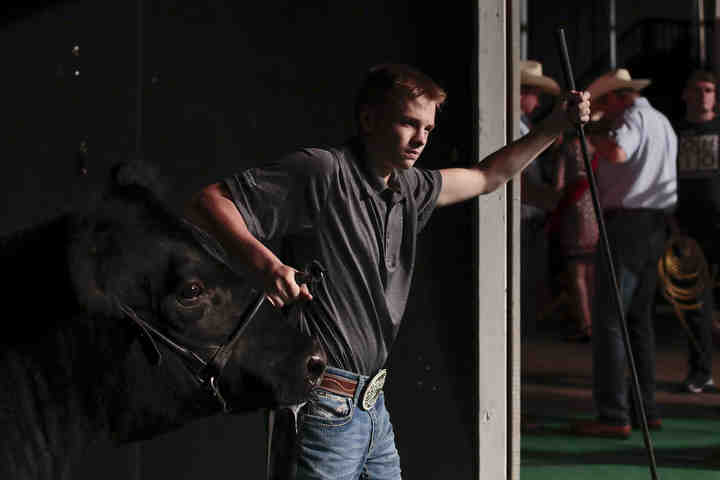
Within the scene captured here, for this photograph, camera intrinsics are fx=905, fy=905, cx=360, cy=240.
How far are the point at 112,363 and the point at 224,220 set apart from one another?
54 cm

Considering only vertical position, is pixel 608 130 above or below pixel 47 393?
above

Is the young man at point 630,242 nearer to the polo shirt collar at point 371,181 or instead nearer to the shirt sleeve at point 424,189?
the shirt sleeve at point 424,189

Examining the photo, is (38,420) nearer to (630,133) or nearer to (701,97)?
(630,133)

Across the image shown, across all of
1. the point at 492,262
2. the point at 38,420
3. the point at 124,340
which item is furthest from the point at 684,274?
the point at 38,420

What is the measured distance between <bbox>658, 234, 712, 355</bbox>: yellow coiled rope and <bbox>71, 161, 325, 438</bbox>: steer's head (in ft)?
17.8

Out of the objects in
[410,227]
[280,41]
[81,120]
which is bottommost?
[410,227]

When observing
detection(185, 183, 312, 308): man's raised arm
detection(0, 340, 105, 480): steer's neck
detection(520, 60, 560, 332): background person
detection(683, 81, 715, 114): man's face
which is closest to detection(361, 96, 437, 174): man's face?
detection(185, 183, 312, 308): man's raised arm

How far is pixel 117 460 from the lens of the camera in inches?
132

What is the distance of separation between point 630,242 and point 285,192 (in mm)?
3514

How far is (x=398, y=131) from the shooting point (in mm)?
2537

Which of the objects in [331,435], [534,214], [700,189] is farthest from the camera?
[534,214]

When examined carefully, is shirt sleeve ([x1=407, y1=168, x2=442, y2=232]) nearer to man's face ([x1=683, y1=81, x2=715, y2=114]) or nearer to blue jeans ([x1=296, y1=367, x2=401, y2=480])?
blue jeans ([x1=296, y1=367, x2=401, y2=480])

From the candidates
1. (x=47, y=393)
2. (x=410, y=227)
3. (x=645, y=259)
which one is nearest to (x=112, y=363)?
(x=47, y=393)

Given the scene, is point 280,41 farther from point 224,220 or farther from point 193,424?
point 193,424
